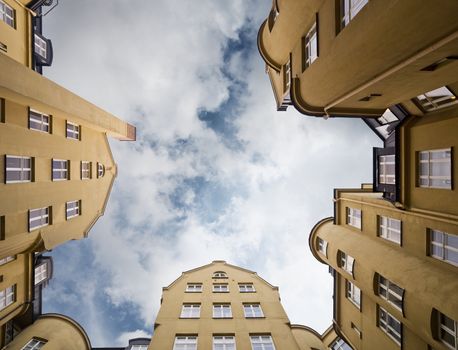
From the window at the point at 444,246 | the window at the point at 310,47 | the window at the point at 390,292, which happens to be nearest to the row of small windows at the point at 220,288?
the window at the point at 390,292

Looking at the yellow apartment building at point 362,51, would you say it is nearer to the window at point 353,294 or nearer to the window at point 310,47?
the window at point 310,47

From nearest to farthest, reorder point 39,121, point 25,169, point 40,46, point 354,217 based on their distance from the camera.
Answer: point 25,169 < point 39,121 < point 40,46 < point 354,217

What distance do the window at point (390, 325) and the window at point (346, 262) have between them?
309 cm

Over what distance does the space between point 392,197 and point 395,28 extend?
10551 mm

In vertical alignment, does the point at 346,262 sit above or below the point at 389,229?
below

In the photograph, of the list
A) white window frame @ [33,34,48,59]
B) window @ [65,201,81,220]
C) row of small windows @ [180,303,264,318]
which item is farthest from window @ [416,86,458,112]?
white window frame @ [33,34,48,59]

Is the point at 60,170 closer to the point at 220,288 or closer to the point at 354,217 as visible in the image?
the point at 220,288

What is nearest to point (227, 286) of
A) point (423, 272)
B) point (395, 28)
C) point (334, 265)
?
point (334, 265)

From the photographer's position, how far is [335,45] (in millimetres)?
13820

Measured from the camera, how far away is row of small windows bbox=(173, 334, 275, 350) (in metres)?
18.8

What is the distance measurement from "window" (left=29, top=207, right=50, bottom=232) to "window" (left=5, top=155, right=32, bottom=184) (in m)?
2.21

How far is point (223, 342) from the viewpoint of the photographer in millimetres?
19312

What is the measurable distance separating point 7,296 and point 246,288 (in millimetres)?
17759

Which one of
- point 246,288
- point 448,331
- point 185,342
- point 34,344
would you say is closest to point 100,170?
point 34,344
